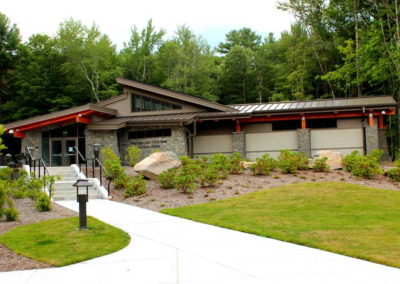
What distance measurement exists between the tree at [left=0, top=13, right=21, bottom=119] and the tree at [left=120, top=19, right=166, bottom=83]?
35.9 ft

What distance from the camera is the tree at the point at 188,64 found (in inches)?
1452

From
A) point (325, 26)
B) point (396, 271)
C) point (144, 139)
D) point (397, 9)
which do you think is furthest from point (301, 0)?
point (396, 271)

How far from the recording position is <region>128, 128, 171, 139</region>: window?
2162cm

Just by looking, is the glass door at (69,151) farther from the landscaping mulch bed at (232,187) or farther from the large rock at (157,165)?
the landscaping mulch bed at (232,187)

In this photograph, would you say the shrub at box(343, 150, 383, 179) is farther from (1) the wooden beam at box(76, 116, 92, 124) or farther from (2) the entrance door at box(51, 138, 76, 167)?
(2) the entrance door at box(51, 138, 76, 167)

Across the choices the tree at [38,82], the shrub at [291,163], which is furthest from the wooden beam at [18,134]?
the shrub at [291,163]

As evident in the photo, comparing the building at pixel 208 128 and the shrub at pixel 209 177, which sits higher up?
the building at pixel 208 128

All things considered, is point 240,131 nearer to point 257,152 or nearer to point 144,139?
point 257,152

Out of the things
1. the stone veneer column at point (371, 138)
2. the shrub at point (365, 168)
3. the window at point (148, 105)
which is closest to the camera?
the shrub at point (365, 168)

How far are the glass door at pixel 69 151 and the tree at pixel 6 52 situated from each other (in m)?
18.8

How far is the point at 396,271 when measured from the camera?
5.07 metres

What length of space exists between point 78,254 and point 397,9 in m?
26.6

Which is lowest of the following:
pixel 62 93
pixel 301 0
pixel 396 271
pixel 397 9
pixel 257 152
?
pixel 396 271


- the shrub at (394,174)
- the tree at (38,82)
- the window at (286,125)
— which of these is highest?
the tree at (38,82)
